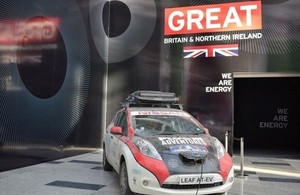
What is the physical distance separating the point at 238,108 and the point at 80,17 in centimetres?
789

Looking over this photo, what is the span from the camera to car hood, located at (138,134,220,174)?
4852 millimetres

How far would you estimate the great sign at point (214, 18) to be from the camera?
37.0 ft

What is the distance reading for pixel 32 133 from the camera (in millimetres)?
8547

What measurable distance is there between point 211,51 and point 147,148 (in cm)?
737

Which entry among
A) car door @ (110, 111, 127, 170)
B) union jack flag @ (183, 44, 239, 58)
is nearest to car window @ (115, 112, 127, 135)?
car door @ (110, 111, 127, 170)

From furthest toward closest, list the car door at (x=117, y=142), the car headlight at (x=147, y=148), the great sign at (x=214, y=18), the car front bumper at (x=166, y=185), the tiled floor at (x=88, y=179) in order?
the great sign at (x=214, y=18)
the tiled floor at (x=88, y=179)
the car door at (x=117, y=142)
the car headlight at (x=147, y=148)
the car front bumper at (x=166, y=185)

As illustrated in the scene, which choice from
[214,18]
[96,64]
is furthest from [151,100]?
[214,18]

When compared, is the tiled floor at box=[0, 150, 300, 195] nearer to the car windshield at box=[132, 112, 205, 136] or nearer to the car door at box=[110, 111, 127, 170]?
the car door at box=[110, 111, 127, 170]

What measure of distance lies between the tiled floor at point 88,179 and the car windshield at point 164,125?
4.28 feet

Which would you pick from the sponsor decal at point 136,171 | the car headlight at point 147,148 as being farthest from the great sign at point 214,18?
the sponsor decal at point 136,171

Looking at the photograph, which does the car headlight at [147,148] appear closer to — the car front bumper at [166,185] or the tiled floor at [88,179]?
the car front bumper at [166,185]

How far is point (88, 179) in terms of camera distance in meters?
7.13

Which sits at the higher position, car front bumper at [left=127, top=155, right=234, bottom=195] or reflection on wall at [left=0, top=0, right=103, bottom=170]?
reflection on wall at [left=0, top=0, right=103, bottom=170]

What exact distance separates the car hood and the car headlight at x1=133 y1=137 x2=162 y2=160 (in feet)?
0.19
